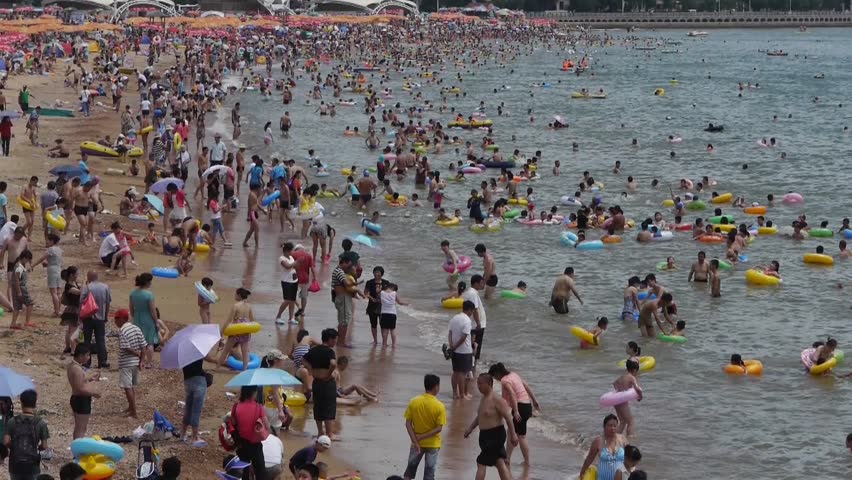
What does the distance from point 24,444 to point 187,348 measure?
2048mm

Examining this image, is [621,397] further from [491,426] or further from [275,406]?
[275,406]

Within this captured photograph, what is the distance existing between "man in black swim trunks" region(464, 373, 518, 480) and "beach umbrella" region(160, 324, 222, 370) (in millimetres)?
2577

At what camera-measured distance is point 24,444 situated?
31.2 ft

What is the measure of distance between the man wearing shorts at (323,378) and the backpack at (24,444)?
2891 mm

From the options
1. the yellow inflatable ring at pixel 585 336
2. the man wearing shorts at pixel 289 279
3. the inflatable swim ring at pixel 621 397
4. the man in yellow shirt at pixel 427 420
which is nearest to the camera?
the man in yellow shirt at pixel 427 420

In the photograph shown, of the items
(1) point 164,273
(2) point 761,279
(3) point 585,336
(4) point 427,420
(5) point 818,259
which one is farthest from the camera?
(5) point 818,259

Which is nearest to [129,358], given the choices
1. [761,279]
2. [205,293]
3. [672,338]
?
[205,293]

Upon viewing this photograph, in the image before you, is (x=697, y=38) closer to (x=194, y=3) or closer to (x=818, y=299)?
(x=194, y=3)

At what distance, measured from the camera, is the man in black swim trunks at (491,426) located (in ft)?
35.4

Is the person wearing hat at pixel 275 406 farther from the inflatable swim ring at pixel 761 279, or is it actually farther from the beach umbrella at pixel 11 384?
the inflatable swim ring at pixel 761 279

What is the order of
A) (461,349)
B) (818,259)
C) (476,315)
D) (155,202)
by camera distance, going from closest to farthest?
(461,349)
(476,315)
(155,202)
(818,259)

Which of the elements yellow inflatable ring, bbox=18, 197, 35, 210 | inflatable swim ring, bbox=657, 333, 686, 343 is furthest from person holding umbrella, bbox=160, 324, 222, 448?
yellow inflatable ring, bbox=18, 197, 35, 210

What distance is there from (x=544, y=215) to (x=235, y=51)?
2100 inches

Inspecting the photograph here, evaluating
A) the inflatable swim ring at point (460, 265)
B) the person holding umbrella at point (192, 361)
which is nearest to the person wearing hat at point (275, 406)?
the person holding umbrella at point (192, 361)
